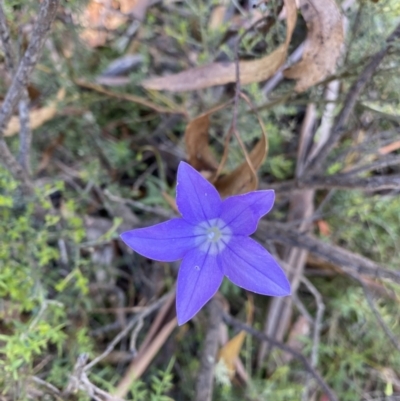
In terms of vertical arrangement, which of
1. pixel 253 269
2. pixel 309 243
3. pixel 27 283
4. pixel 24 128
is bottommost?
pixel 309 243

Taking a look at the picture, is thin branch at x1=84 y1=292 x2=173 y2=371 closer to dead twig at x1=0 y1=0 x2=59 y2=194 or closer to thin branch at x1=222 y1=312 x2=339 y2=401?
thin branch at x1=222 y1=312 x2=339 y2=401

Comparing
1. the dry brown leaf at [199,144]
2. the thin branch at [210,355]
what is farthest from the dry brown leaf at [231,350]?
the dry brown leaf at [199,144]

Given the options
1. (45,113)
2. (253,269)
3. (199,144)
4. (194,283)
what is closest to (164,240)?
(194,283)

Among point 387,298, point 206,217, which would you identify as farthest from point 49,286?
point 387,298

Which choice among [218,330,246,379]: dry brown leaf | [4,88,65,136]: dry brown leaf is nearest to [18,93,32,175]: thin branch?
[4,88,65,136]: dry brown leaf

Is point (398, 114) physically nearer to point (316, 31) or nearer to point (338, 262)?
point (316, 31)

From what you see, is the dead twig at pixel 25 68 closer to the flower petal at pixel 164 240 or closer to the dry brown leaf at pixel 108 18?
the flower petal at pixel 164 240

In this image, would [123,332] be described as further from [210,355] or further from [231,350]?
[231,350]
